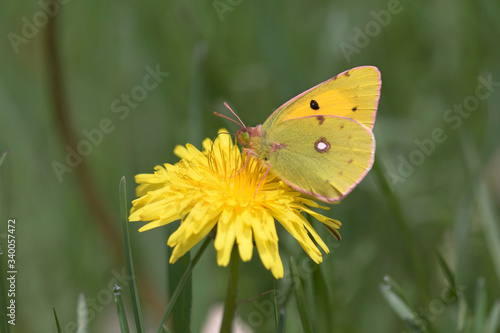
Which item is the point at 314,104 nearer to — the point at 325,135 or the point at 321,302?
the point at 325,135

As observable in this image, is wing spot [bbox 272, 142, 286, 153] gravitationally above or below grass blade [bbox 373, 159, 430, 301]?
above

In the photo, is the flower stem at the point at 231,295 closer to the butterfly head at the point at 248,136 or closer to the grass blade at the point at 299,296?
the grass blade at the point at 299,296

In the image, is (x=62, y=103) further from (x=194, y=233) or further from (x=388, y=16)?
(x=388, y=16)

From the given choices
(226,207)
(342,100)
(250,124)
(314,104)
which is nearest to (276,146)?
(314,104)

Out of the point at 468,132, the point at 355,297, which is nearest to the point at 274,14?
the point at 468,132

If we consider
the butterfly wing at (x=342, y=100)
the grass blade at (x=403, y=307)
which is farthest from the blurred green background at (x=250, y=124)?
Result: the butterfly wing at (x=342, y=100)

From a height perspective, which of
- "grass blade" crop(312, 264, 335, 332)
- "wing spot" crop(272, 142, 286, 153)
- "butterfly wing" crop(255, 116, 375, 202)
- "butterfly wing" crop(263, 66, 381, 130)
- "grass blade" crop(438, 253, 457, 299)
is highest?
"butterfly wing" crop(263, 66, 381, 130)

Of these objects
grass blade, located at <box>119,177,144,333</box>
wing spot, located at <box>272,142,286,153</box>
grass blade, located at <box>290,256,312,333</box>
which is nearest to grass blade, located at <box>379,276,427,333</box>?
grass blade, located at <box>290,256,312,333</box>

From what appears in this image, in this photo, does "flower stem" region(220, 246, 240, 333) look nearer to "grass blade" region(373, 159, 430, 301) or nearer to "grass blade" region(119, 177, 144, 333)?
"grass blade" region(119, 177, 144, 333)
